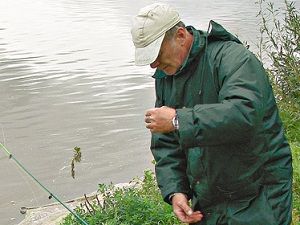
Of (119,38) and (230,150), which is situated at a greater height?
(230,150)

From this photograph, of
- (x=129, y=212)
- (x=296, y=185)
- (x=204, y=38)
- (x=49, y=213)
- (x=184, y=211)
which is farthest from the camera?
(x=49, y=213)

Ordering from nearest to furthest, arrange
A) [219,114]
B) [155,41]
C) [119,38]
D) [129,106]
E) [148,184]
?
[219,114]
[155,41]
[148,184]
[129,106]
[119,38]

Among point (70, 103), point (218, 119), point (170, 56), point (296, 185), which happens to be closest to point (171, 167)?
point (170, 56)

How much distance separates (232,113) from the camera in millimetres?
2336

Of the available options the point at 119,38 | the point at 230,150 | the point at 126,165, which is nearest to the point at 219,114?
the point at 230,150

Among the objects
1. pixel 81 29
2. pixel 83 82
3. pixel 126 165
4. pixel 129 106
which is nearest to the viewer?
pixel 126 165

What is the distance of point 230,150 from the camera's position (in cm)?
264

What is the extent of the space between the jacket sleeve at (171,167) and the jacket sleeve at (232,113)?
2.20ft

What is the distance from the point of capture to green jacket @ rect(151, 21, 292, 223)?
2367mm

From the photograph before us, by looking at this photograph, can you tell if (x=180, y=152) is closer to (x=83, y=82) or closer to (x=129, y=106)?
(x=129, y=106)

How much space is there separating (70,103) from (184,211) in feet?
27.7

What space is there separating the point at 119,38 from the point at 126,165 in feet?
31.2

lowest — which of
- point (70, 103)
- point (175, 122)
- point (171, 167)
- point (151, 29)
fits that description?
point (70, 103)

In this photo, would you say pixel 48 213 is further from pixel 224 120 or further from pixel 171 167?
pixel 224 120
